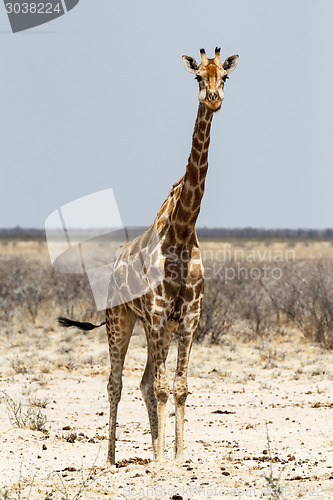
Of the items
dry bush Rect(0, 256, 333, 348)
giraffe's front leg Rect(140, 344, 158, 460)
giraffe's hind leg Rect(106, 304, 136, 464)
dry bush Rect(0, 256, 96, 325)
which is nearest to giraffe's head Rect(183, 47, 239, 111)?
giraffe's hind leg Rect(106, 304, 136, 464)

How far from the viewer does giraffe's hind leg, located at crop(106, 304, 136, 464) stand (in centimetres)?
796

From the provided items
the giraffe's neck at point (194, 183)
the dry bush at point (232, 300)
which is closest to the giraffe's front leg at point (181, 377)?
the giraffe's neck at point (194, 183)

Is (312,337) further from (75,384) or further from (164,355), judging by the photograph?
(164,355)

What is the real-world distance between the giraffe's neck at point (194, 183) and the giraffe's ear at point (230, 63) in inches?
16.4

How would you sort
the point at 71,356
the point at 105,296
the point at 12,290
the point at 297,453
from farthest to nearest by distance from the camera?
the point at 12,290
the point at 71,356
the point at 105,296
the point at 297,453

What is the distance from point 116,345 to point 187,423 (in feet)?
8.33

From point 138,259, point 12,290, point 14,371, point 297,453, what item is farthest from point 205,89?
point 12,290

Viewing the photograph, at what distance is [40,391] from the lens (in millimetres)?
→ 12117

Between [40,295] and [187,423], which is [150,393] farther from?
[40,295]

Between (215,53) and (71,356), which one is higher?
(215,53)

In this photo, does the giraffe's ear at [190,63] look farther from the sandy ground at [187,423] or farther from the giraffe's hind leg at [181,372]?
the sandy ground at [187,423]

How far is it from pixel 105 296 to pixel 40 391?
383cm

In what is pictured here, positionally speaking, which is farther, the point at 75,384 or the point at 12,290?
the point at 12,290

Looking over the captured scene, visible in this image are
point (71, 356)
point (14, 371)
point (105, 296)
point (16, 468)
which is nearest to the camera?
point (16, 468)
